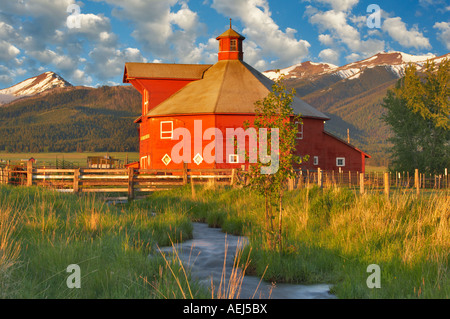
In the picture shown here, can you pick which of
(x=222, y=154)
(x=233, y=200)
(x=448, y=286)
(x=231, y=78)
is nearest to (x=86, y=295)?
(x=448, y=286)

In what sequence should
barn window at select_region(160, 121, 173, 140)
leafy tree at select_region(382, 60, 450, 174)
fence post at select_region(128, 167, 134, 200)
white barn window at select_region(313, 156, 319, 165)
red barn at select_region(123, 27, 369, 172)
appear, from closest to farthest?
fence post at select_region(128, 167, 134, 200) → red barn at select_region(123, 27, 369, 172) → barn window at select_region(160, 121, 173, 140) → white barn window at select_region(313, 156, 319, 165) → leafy tree at select_region(382, 60, 450, 174)

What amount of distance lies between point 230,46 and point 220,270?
36.1 m

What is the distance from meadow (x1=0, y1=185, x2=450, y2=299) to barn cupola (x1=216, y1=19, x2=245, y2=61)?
31.1 m

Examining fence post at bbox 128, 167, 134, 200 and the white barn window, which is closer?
fence post at bbox 128, 167, 134, 200

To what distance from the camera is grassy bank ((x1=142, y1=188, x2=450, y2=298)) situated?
705 centimetres

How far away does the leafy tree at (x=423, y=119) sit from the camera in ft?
149

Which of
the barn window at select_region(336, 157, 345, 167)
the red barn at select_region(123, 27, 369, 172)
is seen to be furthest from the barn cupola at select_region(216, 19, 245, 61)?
the barn window at select_region(336, 157, 345, 167)

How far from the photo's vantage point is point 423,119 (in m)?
46.9

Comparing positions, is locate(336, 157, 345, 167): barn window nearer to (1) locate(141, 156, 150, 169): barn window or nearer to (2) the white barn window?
(2) the white barn window
